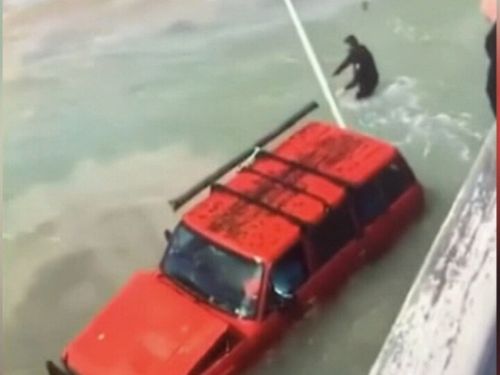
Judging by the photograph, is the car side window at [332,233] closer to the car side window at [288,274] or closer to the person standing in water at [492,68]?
the car side window at [288,274]

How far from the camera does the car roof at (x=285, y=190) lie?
78cm

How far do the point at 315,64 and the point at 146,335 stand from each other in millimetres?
261

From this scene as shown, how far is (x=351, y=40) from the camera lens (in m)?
0.89

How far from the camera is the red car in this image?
755 millimetres

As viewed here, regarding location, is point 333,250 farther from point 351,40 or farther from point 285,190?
point 351,40

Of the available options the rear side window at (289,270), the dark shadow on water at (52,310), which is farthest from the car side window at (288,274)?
the dark shadow on water at (52,310)

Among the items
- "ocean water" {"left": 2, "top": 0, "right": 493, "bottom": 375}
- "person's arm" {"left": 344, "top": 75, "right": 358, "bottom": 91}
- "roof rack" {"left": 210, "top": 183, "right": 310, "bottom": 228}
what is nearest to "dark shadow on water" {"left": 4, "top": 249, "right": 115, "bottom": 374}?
"ocean water" {"left": 2, "top": 0, "right": 493, "bottom": 375}

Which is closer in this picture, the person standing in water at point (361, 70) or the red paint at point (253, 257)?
the red paint at point (253, 257)

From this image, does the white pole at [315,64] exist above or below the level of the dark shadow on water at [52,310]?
above

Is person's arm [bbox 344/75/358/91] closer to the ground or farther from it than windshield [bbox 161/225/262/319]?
farther from it

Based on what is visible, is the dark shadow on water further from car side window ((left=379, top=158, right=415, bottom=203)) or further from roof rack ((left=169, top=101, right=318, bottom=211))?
car side window ((left=379, top=158, right=415, bottom=203))

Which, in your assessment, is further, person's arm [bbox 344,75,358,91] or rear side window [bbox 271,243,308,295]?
person's arm [bbox 344,75,358,91]

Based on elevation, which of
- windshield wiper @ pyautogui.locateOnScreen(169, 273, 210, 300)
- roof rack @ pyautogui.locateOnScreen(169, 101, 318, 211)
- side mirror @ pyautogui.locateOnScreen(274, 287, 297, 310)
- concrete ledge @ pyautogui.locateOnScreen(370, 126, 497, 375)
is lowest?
concrete ledge @ pyautogui.locateOnScreen(370, 126, 497, 375)

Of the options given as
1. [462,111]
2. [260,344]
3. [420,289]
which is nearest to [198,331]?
[260,344]
